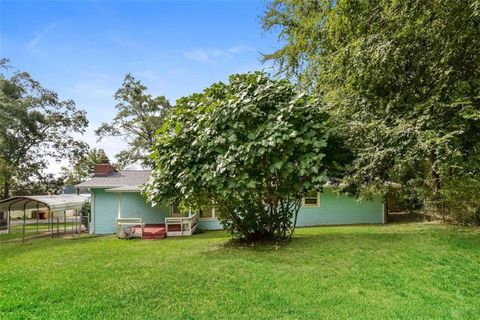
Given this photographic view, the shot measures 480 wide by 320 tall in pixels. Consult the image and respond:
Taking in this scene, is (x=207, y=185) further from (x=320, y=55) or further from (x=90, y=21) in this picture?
(x=320, y=55)

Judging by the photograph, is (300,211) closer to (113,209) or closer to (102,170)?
(113,209)

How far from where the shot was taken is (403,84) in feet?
28.9

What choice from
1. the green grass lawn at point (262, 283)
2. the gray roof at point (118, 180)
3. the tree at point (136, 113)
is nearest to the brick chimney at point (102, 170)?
the gray roof at point (118, 180)

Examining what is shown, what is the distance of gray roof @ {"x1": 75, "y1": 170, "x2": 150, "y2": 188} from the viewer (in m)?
15.3

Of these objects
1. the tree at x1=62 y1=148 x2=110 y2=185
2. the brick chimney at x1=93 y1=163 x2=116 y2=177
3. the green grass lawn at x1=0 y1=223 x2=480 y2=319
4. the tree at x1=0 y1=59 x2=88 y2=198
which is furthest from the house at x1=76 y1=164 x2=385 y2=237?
the tree at x1=62 y1=148 x2=110 y2=185

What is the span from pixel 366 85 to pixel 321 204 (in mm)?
8523

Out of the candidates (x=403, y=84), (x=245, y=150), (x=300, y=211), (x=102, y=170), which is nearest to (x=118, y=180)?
(x=102, y=170)

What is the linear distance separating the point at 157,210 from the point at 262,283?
11258mm

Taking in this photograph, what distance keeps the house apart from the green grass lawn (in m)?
7.09

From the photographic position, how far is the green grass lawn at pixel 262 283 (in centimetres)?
425

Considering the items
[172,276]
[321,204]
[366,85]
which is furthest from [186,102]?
[321,204]

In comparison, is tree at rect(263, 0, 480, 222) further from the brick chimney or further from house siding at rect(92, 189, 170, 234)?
the brick chimney

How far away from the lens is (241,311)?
13.8 feet

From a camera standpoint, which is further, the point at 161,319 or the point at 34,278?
the point at 34,278
